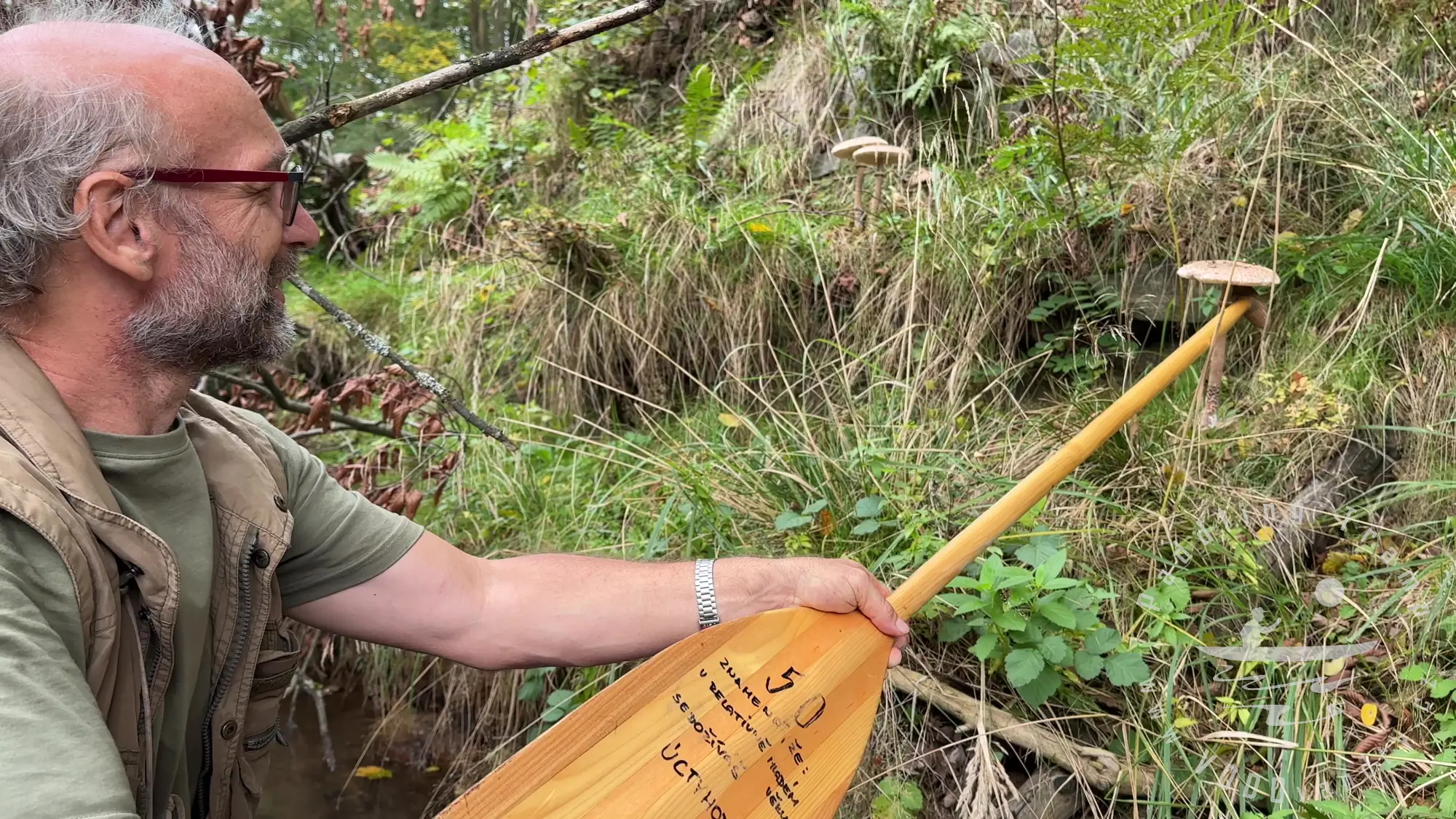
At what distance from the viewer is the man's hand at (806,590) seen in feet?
5.66

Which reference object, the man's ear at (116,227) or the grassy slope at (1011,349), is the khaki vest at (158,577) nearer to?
the man's ear at (116,227)

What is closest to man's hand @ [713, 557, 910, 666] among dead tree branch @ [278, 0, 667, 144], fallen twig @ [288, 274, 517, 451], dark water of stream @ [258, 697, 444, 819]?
dead tree branch @ [278, 0, 667, 144]

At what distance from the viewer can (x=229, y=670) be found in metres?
1.43

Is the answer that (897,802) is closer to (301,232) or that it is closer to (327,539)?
(327,539)

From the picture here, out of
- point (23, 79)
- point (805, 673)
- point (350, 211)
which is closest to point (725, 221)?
point (805, 673)

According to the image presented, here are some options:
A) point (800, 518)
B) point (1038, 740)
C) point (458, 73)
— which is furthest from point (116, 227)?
point (1038, 740)

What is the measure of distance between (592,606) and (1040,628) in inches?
37.8

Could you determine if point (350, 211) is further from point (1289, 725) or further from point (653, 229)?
point (1289, 725)

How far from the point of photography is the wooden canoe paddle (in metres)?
1.40

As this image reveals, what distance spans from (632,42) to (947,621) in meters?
5.06

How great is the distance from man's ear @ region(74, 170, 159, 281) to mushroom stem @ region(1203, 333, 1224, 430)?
8.52 ft

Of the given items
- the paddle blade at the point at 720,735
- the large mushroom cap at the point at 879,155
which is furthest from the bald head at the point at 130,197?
the large mushroom cap at the point at 879,155

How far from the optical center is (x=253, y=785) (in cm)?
152

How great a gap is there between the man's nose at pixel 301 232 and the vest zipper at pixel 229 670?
1.66ft
